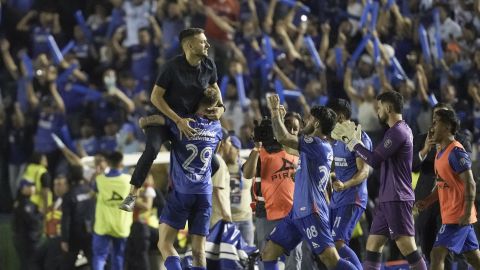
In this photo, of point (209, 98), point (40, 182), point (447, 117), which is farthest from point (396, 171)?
point (40, 182)

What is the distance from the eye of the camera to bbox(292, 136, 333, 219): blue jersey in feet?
35.8

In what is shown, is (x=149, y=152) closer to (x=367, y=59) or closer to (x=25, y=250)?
(x=25, y=250)

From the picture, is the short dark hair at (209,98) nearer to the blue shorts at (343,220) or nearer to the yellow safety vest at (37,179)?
the blue shorts at (343,220)

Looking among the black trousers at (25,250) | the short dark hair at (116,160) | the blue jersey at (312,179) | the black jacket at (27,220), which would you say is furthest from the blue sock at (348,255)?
the black jacket at (27,220)

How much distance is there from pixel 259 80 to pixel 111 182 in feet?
18.7

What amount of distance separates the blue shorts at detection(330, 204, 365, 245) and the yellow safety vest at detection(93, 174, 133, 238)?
3539 millimetres

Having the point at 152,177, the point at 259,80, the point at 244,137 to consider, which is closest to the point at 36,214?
the point at 152,177

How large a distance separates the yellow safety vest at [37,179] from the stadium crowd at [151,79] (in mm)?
21

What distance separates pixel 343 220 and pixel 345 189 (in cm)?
32

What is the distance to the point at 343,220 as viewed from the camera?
12297mm

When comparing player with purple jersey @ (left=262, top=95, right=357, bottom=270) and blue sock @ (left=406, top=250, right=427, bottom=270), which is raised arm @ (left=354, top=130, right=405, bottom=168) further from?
blue sock @ (left=406, top=250, right=427, bottom=270)

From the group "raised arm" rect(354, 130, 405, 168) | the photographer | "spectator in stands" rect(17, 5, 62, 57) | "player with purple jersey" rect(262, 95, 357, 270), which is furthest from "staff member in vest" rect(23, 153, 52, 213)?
"raised arm" rect(354, 130, 405, 168)

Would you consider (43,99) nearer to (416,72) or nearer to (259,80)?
(259,80)

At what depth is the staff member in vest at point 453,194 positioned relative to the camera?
11586 millimetres
